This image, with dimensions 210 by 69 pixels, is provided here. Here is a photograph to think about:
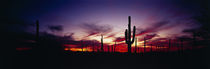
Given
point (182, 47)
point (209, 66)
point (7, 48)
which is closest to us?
point (209, 66)

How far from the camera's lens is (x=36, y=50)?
36.3 feet

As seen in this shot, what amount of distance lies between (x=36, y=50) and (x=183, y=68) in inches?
487

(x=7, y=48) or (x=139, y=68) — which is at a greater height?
(x=7, y=48)

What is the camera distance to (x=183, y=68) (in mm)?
7754

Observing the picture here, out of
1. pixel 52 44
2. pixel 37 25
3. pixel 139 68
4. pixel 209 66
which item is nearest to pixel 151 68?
pixel 139 68

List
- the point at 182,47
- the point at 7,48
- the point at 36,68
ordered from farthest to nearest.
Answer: the point at 182,47
the point at 7,48
the point at 36,68

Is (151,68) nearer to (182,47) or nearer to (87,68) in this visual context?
(87,68)

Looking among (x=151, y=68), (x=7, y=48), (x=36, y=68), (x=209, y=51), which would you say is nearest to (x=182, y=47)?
(x=151, y=68)

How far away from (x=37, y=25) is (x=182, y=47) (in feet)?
72.0

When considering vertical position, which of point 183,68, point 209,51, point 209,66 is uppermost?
point 209,51

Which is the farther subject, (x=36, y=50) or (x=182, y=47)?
(x=182, y=47)

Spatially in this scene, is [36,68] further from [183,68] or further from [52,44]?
[52,44]

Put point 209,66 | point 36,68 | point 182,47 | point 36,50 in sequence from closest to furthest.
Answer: point 209,66 < point 36,68 < point 36,50 < point 182,47

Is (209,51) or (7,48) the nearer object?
(209,51)
